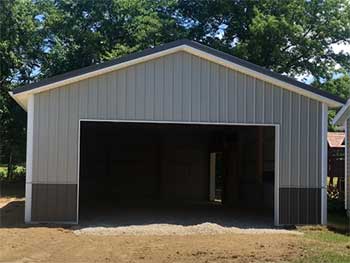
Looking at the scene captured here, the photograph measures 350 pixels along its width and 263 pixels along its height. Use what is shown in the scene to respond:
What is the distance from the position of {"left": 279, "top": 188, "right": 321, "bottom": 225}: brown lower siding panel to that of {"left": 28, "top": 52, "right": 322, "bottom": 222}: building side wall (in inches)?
1.1

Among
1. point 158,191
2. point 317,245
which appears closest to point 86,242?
point 317,245

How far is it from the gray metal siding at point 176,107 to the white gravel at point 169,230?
1426 millimetres

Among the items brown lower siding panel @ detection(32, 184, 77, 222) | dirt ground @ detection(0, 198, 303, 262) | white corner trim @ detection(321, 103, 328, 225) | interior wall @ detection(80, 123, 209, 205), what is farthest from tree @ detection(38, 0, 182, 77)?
dirt ground @ detection(0, 198, 303, 262)

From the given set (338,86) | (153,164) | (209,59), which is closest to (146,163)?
(153,164)

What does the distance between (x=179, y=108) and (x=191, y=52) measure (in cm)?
141

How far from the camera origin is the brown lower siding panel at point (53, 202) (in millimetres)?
13062

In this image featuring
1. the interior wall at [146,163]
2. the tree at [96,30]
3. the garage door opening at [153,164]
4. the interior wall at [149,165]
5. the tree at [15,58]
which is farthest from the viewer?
the tree at [96,30]

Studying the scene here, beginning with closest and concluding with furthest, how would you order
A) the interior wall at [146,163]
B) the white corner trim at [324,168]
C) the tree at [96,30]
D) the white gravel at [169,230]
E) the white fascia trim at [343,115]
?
the white gravel at [169,230] → the white corner trim at [324,168] → the white fascia trim at [343,115] → the interior wall at [146,163] → the tree at [96,30]

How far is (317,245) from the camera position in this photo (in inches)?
424

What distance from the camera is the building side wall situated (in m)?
13.1

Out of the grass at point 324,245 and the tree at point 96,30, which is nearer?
the grass at point 324,245

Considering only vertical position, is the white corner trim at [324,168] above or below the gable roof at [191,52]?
below

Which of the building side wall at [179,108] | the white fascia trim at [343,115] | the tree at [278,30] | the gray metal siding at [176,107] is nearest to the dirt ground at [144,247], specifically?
the building side wall at [179,108]

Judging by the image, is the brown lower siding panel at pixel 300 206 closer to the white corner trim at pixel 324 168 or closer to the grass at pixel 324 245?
the white corner trim at pixel 324 168
